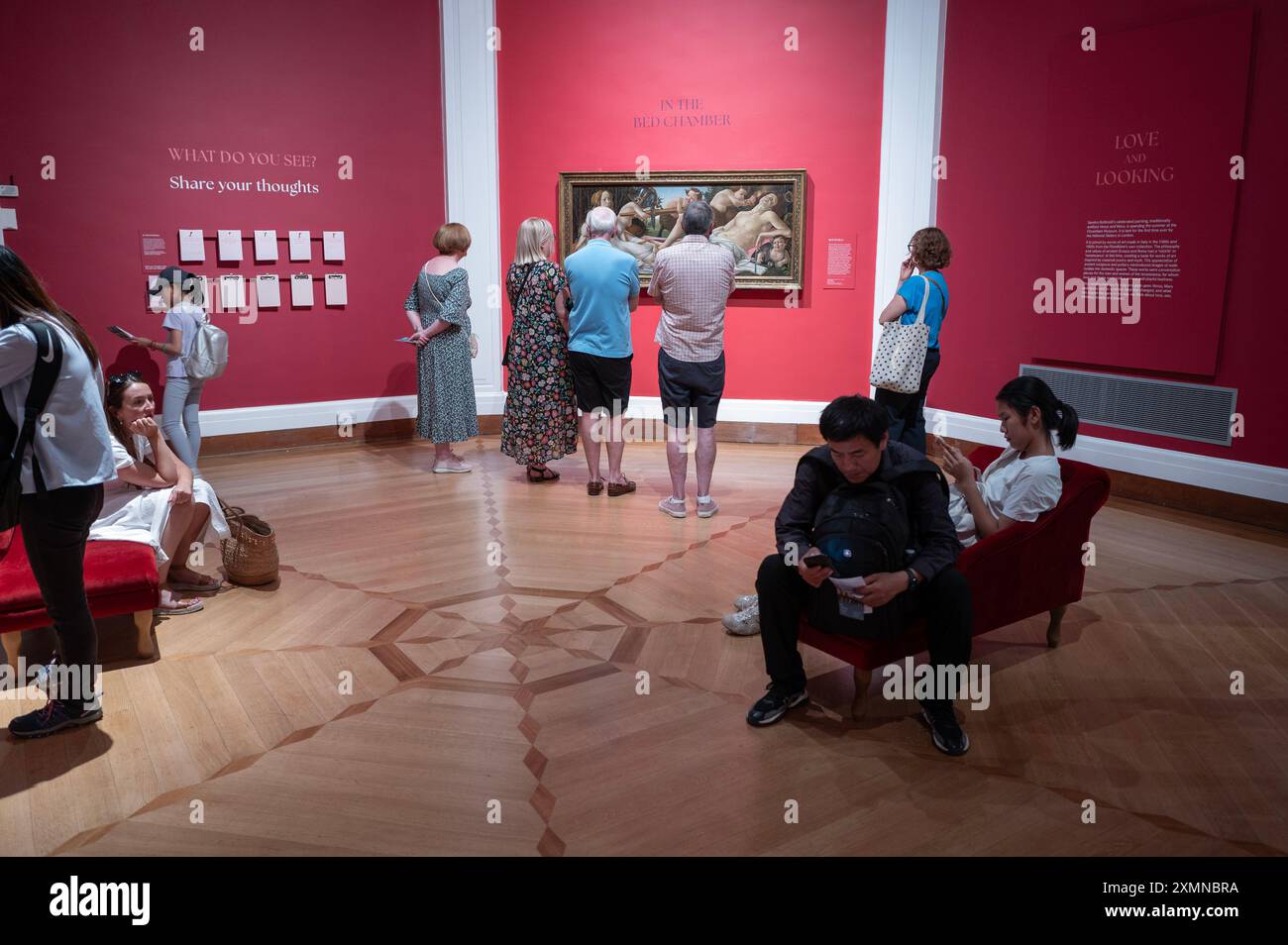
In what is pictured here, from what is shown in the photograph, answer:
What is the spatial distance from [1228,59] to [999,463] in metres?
3.83

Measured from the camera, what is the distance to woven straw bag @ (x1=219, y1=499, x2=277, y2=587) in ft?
16.1

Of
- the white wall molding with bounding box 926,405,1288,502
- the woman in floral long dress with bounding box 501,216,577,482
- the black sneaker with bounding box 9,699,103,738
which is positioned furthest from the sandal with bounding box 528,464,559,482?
the black sneaker with bounding box 9,699,103,738

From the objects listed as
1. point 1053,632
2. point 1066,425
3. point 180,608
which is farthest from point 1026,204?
point 180,608

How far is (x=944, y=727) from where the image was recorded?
11.4 ft

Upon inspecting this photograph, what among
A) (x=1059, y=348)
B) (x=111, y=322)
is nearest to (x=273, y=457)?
(x=111, y=322)

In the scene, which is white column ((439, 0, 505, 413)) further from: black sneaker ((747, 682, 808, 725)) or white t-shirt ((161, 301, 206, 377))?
black sneaker ((747, 682, 808, 725))

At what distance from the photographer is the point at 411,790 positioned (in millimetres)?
3170

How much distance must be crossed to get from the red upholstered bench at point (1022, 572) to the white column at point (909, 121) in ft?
14.9

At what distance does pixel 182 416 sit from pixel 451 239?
2.27m

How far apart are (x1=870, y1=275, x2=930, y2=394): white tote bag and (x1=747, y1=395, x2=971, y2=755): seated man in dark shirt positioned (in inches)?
93.3

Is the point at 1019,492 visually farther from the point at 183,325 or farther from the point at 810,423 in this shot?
the point at 183,325

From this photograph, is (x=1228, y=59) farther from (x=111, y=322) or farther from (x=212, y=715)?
(x=111, y=322)

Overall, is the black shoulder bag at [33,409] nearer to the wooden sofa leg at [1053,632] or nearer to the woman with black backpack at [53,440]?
the woman with black backpack at [53,440]

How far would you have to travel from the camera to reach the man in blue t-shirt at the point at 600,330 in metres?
6.27
